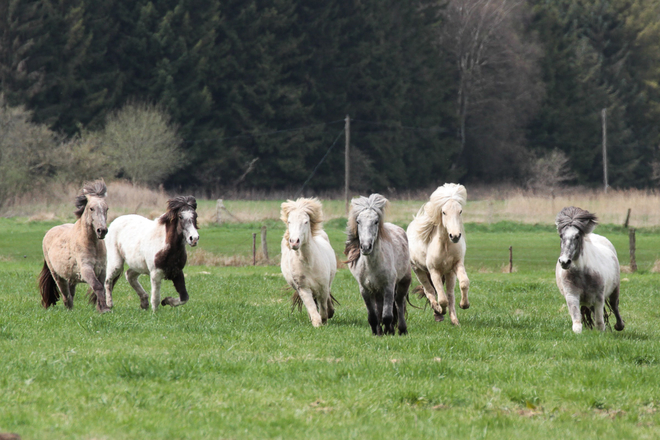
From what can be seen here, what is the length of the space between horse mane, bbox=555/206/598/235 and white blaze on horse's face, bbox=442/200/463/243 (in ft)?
4.26

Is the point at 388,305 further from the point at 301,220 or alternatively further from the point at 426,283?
the point at 426,283

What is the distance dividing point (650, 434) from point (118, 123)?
45.2 metres

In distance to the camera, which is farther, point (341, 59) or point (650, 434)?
point (341, 59)

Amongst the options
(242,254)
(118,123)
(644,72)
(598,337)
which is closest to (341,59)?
(118,123)

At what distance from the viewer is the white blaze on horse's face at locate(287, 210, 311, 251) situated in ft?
32.2

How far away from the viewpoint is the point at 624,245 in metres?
29.4

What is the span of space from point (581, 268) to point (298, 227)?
3.34 m

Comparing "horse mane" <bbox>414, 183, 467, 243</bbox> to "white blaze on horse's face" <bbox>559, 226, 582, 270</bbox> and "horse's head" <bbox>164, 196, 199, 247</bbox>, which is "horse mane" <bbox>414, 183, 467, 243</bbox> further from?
"horse's head" <bbox>164, 196, 199, 247</bbox>

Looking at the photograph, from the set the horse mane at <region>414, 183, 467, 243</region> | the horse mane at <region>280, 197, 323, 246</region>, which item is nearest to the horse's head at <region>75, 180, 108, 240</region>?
the horse mane at <region>280, 197, 323, 246</region>

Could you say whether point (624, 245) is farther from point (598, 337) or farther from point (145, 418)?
point (145, 418)

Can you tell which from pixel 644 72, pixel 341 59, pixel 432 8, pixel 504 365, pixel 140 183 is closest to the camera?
pixel 504 365

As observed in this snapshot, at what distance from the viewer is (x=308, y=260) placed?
1045cm

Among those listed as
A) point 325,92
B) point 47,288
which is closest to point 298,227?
point 47,288

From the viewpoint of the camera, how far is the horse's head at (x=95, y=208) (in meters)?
10.9
